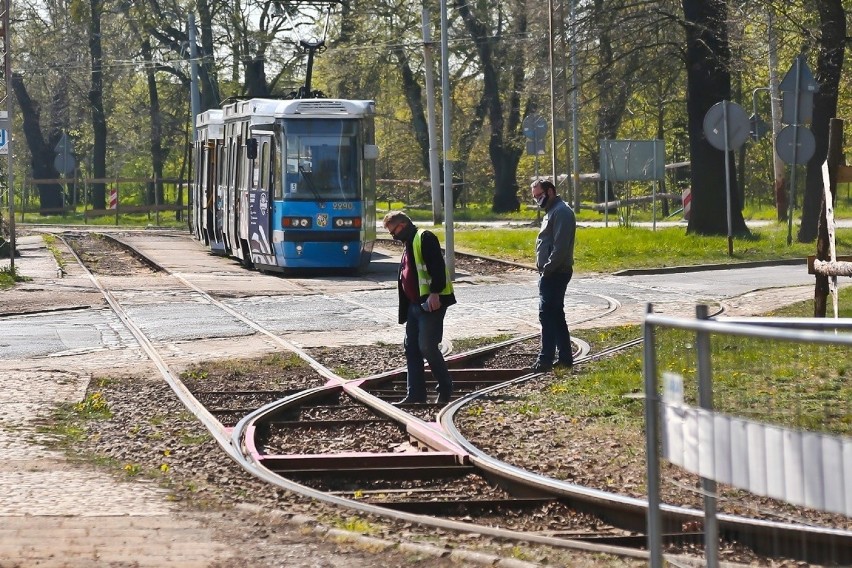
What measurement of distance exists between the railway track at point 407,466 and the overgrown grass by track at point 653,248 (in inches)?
556

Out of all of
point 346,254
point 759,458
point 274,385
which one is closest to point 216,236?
point 346,254

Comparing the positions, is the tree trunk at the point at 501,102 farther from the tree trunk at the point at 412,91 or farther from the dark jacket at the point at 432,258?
the dark jacket at the point at 432,258

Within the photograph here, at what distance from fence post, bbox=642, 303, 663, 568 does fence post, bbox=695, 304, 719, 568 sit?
10.0 inches

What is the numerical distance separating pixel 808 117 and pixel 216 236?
14.2m

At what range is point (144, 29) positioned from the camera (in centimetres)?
5538

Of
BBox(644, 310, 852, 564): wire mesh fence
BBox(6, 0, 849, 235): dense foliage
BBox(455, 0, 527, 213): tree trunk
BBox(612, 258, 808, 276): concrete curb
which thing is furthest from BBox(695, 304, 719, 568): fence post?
BBox(455, 0, 527, 213): tree trunk

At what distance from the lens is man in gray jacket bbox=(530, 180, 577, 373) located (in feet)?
41.9

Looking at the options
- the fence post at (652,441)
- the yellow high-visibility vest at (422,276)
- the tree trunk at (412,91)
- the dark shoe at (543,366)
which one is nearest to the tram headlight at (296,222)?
the dark shoe at (543,366)

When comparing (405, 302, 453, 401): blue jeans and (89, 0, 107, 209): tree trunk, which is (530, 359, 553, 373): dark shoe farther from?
(89, 0, 107, 209): tree trunk

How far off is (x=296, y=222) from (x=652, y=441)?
2122 cm

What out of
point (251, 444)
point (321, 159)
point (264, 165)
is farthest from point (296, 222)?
point (251, 444)

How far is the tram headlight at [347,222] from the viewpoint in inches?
1011

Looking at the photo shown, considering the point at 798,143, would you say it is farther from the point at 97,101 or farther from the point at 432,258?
the point at 97,101

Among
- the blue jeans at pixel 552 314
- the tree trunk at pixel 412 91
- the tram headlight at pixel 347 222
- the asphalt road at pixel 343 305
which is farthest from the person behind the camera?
the tree trunk at pixel 412 91
